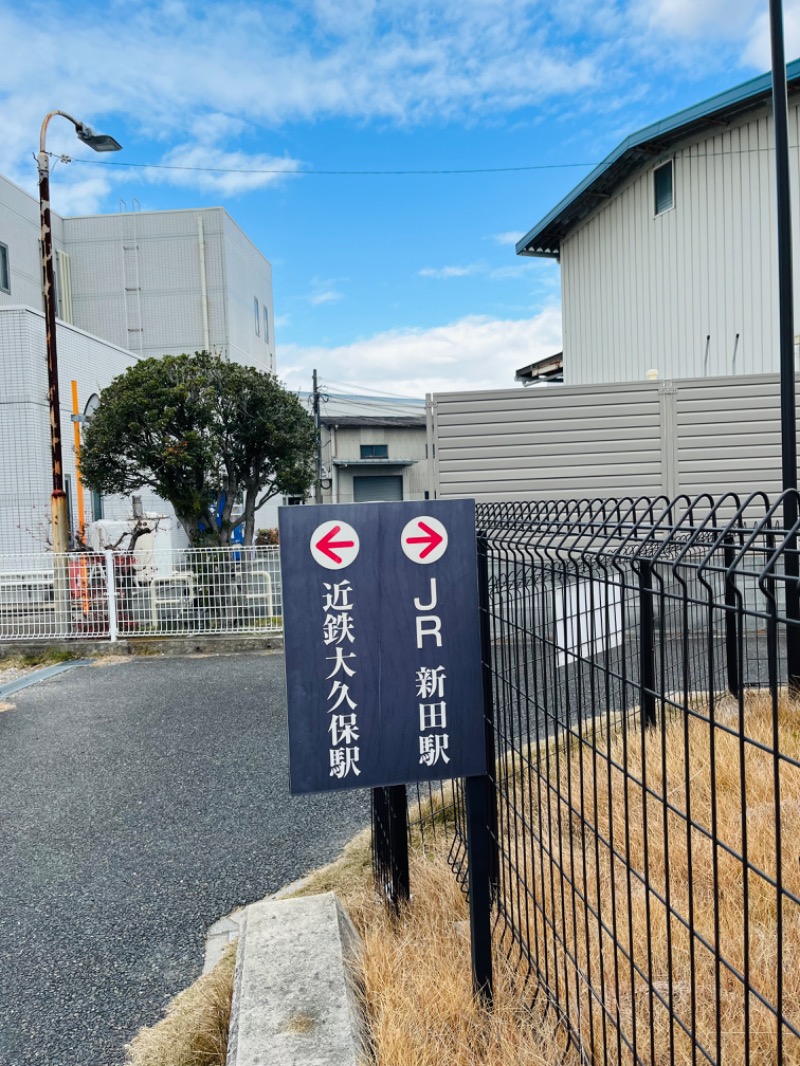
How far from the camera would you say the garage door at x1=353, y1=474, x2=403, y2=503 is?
30281 millimetres

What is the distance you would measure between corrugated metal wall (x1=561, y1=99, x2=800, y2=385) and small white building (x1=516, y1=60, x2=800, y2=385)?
0.02 m

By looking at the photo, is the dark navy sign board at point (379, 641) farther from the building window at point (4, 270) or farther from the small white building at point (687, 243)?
the building window at point (4, 270)

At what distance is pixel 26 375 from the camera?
13.2 meters

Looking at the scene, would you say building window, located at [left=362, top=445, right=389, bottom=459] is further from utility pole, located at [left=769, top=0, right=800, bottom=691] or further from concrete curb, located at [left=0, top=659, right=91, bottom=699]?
utility pole, located at [left=769, top=0, right=800, bottom=691]

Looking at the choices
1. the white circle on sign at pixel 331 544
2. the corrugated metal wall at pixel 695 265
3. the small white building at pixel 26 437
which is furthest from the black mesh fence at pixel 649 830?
the small white building at pixel 26 437

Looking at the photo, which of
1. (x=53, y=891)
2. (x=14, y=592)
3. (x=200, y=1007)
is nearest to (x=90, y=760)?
(x=53, y=891)

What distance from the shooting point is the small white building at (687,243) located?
417 inches

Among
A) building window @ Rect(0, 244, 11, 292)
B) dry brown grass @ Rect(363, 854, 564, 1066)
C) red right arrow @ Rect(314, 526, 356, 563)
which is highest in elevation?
building window @ Rect(0, 244, 11, 292)

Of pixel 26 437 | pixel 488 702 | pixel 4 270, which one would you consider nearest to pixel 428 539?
pixel 488 702

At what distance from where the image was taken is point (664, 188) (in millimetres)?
11953

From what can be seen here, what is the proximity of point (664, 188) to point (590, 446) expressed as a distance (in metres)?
5.92

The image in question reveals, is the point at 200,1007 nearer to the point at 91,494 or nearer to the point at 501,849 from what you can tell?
the point at 501,849

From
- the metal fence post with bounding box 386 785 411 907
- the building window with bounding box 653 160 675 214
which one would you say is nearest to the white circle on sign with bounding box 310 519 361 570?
the metal fence post with bounding box 386 785 411 907

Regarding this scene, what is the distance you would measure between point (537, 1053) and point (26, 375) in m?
13.7
